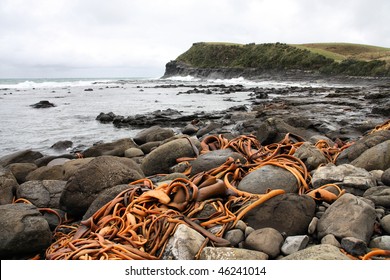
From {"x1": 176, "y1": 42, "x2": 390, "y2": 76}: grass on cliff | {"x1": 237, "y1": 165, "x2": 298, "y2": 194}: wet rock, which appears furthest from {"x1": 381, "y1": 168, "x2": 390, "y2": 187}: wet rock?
{"x1": 176, "y1": 42, "x2": 390, "y2": 76}: grass on cliff

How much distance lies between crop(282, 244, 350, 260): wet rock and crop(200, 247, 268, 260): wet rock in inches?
10.2

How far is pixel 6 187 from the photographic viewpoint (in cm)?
530

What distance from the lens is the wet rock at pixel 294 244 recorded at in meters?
3.21

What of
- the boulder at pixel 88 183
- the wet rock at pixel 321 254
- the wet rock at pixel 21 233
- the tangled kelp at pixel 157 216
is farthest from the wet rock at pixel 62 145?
the wet rock at pixel 321 254

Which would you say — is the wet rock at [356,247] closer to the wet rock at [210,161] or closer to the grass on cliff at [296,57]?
the wet rock at [210,161]

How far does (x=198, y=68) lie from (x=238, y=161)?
83555 millimetres

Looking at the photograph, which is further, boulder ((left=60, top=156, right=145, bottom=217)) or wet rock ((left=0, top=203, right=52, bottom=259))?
boulder ((left=60, top=156, right=145, bottom=217))

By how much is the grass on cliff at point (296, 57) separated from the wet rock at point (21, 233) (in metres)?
49.0

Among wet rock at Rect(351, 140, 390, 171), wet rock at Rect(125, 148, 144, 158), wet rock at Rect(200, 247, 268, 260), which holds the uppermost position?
wet rock at Rect(351, 140, 390, 171)

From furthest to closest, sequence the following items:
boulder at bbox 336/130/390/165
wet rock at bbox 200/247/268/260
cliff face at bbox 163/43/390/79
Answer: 1. cliff face at bbox 163/43/390/79
2. boulder at bbox 336/130/390/165
3. wet rock at bbox 200/247/268/260

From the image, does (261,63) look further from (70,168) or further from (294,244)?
(294,244)

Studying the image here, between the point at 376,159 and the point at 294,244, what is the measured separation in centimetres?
281

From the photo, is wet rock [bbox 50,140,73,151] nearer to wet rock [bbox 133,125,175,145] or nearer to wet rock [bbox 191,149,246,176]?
wet rock [bbox 133,125,175,145]

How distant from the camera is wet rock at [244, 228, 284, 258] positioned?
3211 mm
